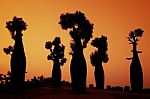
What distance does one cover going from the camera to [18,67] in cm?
4025

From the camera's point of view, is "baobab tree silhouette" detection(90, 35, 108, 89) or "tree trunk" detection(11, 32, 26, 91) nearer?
"tree trunk" detection(11, 32, 26, 91)

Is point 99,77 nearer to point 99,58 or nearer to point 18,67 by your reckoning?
point 99,58

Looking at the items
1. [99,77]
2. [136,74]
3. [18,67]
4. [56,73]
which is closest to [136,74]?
[136,74]

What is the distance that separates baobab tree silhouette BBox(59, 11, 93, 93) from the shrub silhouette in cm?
1204

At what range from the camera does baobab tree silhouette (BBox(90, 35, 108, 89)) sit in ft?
162

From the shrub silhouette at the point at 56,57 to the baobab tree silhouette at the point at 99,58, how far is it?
4517mm

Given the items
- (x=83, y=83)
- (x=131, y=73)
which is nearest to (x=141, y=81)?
(x=131, y=73)

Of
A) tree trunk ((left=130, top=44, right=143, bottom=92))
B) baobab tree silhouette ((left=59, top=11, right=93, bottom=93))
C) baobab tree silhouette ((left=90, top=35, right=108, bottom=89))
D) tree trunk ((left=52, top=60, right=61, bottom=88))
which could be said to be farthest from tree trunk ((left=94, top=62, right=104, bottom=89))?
baobab tree silhouette ((left=59, top=11, right=93, bottom=93))

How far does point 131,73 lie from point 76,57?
382 inches

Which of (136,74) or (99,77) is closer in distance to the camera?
(136,74)

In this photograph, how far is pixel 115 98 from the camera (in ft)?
94.6

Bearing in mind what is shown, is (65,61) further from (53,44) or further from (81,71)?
(81,71)

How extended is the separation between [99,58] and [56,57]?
6.23 metres

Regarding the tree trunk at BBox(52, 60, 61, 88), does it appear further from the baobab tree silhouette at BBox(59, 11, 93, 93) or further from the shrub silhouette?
the baobab tree silhouette at BBox(59, 11, 93, 93)
